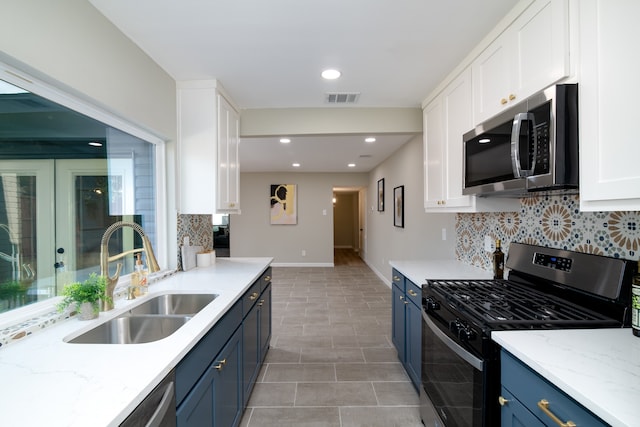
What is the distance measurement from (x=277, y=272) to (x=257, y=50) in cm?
540

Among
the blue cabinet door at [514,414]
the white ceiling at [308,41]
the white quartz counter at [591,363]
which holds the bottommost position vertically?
the blue cabinet door at [514,414]

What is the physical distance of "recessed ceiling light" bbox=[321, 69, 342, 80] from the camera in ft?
7.45

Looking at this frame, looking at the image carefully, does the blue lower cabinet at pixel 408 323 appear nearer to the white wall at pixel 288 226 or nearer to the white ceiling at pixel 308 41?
the white ceiling at pixel 308 41

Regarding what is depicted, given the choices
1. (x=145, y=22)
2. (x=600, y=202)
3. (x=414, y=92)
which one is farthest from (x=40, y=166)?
(x=414, y=92)

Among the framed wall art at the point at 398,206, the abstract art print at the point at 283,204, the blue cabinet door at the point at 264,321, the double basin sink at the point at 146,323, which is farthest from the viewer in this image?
the abstract art print at the point at 283,204

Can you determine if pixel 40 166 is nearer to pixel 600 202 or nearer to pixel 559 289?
pixel 600 202

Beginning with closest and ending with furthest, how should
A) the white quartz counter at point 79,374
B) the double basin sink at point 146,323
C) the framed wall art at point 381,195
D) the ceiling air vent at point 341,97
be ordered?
the white quartz counter at point 79,374, the double basin sink at point 146,323, the ceiling air vent at point 341,97, the framed wall art at point 381,195

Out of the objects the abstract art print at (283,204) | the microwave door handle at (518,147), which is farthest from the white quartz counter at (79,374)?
the abstract art print at (283,204)

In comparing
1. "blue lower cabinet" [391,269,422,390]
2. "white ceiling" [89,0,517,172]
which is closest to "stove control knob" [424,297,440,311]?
"blue lower cabinet" [391,269,422,390]

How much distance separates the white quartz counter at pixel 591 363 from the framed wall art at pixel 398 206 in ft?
11.4

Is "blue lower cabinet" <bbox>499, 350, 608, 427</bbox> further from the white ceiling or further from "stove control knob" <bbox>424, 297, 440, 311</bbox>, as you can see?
the white ceiling

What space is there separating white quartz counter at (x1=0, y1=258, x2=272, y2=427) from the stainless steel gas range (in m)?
1.14

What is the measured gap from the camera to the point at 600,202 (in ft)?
3.51

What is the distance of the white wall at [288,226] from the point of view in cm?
757
